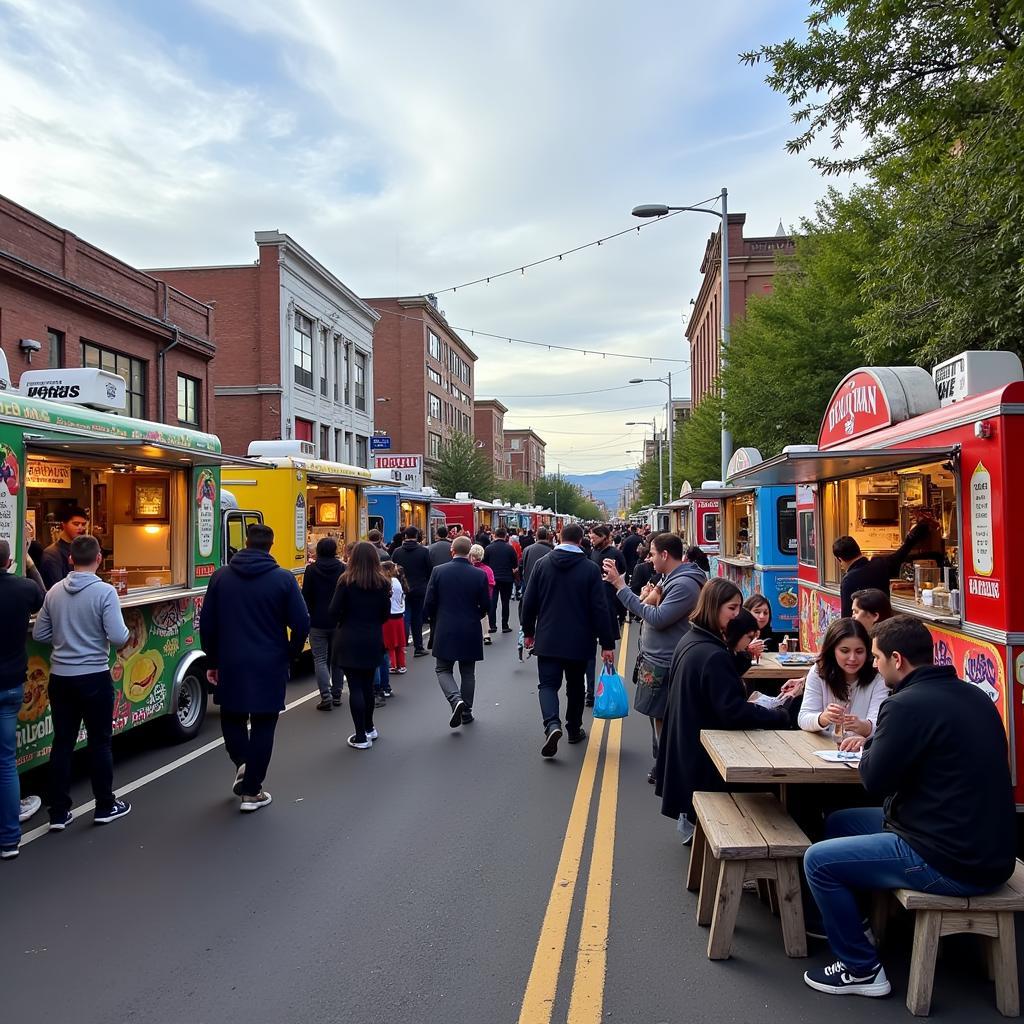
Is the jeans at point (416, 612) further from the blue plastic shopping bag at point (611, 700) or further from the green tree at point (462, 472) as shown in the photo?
the green tree at point (462, 472)

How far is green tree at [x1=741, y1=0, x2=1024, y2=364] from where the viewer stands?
24.9 feet

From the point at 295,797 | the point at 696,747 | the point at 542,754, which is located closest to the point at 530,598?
the point at 542,754

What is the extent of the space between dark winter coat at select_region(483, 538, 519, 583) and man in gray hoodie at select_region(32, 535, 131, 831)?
1045 centimetres

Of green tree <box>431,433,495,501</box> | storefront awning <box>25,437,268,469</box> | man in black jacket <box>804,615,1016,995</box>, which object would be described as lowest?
man in black jacket <box>804,615,1016,995</box>

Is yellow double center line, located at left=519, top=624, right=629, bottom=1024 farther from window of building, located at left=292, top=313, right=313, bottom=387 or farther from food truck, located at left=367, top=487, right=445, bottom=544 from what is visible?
window of building, located at left=292, top=313, right=313, bottom=387

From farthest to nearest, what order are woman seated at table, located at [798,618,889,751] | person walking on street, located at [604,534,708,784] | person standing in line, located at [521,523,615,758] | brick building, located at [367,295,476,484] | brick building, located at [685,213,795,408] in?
1. brick building, located at [367,295,476,484]
2. brick building, located at [685,213,795,408]
3. person standing in line, located at [521,523,615,758]
4. person walking on street, located at [604,534,708,784]
5. woman seated at table, located at [798,618,889,751]

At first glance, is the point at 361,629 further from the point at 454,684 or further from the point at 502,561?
the point at 502,561

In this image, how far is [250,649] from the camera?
20.4 ft

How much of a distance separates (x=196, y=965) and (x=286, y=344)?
3322 cm

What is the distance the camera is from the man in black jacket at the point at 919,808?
3.42 meters

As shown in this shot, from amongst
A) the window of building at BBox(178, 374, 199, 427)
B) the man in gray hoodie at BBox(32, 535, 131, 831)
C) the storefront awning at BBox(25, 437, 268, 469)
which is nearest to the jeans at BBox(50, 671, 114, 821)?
the man in gray hoodie at BBox(32, 535, 131, 831)

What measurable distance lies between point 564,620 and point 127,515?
5.39m

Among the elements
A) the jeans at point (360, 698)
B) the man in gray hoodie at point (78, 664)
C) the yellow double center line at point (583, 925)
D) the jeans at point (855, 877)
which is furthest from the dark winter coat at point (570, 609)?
the jeans at point (855, 877)

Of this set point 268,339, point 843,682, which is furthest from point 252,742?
point 268,339
